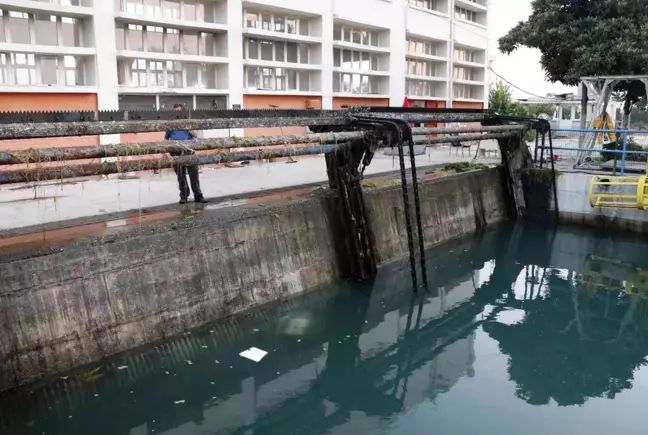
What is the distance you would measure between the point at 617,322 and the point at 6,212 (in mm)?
9393

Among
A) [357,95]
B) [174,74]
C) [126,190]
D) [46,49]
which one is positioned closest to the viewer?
[126,190]

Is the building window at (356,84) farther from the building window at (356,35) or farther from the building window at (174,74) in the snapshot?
the building window at (174,74)

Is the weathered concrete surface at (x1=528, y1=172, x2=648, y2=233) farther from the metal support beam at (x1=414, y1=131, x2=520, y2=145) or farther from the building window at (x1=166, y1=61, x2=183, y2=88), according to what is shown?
the building window at (x1=166, y1=61, x2=183, y2=88)

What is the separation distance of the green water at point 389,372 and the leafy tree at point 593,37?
8.81m

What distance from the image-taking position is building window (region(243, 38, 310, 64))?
22297mm

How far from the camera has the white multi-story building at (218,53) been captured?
16.2 meters

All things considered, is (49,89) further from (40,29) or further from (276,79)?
(276,79)

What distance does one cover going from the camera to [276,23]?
23.2 meters

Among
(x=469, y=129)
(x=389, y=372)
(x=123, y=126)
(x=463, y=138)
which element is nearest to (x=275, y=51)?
(x=463, y=138)

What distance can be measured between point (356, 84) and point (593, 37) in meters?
11.9

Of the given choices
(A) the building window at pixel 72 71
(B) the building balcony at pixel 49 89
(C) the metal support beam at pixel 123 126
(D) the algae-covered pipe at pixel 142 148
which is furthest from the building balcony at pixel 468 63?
(C) the metal support beam at pixel 123 126

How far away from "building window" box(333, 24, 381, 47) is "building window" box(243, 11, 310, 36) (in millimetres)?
Result: 2083

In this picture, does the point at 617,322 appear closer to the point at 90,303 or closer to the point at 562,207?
the point at 562,207

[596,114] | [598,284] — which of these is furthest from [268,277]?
[596,114]
